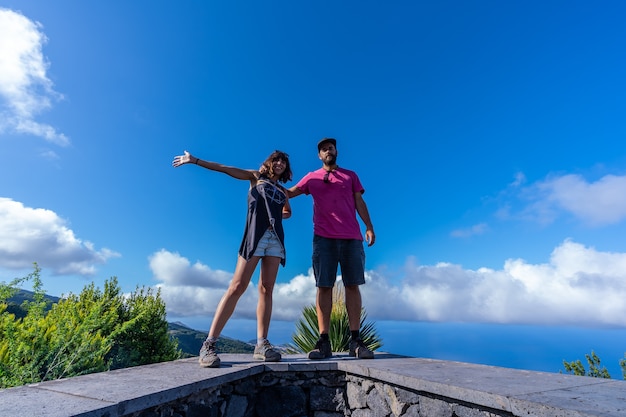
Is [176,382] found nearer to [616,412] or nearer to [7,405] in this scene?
[7,405]

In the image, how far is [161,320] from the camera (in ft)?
19.4

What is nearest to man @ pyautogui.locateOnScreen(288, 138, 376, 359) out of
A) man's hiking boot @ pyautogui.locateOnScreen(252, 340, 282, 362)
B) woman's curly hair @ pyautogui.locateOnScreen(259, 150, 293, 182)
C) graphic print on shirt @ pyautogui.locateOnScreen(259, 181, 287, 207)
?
woman's curly hair @ pyautogui.locateOnScreen(259, 150, 293, 182)

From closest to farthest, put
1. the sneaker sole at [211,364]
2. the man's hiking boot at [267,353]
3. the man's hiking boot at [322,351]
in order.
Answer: the sneaker sole at [211,364] → the man's hiking boot at [267,353] → the man's hiking boot at [322,351]

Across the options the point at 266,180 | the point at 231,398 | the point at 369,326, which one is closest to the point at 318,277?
the point at 266,180

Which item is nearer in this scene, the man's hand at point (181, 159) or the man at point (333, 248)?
the man's hand at point (181, 159)

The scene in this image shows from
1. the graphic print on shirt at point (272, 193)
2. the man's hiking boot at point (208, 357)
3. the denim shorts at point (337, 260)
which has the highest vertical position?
the graphic print on shirt at point (272, 193)

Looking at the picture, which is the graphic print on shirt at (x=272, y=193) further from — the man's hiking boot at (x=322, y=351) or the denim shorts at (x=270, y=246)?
the man's hiking boot at (x=322, y=351)

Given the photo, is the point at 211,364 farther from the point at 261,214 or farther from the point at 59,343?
the point at 59,343

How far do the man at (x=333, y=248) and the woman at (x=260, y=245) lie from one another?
391 millimetres

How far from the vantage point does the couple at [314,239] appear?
116 inches

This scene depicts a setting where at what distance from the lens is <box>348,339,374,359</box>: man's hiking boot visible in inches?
131

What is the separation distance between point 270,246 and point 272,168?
73 centimetres

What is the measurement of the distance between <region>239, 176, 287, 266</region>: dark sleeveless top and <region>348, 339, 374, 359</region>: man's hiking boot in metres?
1.08

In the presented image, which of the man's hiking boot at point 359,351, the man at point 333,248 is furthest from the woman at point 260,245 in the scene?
the man's hiking boot at point 359,351
